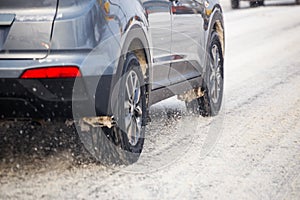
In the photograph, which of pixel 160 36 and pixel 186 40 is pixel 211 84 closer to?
pixel 186 40

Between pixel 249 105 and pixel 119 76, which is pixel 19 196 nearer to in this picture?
pixel 119 76

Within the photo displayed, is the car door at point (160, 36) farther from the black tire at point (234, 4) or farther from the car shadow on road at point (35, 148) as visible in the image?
the black tire at point (234, 4)

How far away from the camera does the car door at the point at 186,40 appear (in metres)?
6.04

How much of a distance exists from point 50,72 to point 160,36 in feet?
4.50

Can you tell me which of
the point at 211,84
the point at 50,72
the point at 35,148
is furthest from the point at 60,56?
the point at 211,84

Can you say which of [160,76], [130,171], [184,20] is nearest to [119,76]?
[130,171]

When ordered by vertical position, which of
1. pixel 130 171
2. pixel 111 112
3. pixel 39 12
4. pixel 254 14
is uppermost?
pixel 39 12

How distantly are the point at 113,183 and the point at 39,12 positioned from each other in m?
1.13

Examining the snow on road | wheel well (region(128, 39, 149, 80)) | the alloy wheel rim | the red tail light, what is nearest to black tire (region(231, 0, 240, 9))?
the snow on road

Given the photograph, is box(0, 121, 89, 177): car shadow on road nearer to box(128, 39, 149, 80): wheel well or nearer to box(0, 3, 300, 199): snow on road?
box(0, 3, 300, 199): snow on road

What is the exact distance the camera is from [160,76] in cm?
582

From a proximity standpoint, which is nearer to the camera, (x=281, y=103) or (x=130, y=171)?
(x=130, y=171)

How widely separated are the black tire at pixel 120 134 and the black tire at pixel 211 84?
1940 millimetres

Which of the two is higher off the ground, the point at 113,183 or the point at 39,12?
the point at 39,12
